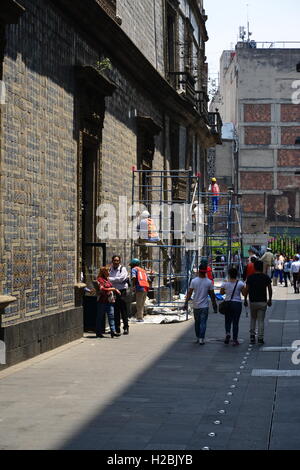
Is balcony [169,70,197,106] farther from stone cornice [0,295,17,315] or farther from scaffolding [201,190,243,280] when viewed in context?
stone cornice [0,295,17,315]

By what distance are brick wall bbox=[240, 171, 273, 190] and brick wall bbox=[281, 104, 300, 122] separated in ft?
16.0

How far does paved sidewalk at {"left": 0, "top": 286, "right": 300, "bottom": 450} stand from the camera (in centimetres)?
784

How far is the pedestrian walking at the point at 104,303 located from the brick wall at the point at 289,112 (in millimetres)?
59784

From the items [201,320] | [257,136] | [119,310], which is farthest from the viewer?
[257,136]

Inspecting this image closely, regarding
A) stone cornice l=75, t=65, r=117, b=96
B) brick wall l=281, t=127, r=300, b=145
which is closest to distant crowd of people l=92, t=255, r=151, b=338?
stone cornice l=75, t=65, r=117, b=96

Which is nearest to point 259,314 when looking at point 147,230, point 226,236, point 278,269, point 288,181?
point 147,230

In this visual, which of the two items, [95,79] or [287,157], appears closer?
[95,79]

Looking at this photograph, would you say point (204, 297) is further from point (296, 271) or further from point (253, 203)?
point (253, 203)

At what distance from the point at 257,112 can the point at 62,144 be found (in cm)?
6055

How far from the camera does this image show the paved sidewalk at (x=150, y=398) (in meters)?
7.84

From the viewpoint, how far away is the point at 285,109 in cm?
7462

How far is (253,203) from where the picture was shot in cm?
7362

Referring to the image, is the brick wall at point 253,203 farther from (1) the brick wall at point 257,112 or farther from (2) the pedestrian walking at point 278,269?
(2) the pedestrian walking at point 278,269

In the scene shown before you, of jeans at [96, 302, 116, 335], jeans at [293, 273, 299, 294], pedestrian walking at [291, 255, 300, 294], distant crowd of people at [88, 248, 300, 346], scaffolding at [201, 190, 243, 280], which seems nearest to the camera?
distant crowd of people at [88, 248, 300, 346]
